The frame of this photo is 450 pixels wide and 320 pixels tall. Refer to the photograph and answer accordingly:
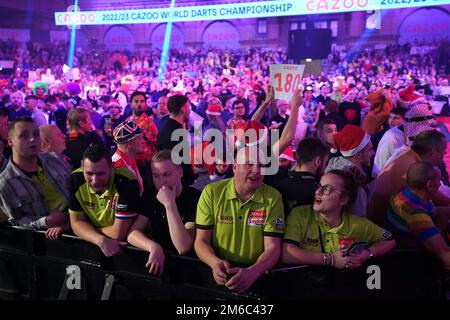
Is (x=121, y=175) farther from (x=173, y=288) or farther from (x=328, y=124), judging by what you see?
(x=328, y=124)

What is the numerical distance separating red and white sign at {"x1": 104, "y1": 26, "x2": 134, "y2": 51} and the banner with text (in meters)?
12.3

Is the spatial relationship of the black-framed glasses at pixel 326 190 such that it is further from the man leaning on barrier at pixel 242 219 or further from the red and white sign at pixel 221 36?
the red and white sign at pixel 221 36

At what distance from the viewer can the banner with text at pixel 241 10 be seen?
57.5 ft

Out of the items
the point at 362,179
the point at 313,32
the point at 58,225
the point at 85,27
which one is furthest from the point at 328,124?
the point at 85,27

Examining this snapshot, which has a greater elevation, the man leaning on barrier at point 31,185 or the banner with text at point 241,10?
the banner with text at point 241,10

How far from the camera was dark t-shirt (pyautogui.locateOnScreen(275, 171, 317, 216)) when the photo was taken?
356 cm

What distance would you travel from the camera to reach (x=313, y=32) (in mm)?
22094

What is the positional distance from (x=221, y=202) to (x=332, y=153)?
2.55 meters

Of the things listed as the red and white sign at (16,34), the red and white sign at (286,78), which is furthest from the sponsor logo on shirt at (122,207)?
the red and white sign at (16,34)

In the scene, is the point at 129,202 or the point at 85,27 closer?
the point at 129,202

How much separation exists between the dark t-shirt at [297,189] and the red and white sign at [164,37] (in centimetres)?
3550

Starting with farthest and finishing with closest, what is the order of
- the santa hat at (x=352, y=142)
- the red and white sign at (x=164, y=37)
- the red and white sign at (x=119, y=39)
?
the red and white sign at (x=119, y=39)
the red and white sign at (x=164, y=37)
the santa hat at (x=352, y=142)
